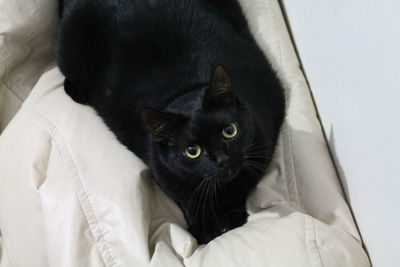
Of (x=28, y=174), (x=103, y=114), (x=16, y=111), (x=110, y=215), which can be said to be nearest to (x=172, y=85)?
(x=103, y=114)

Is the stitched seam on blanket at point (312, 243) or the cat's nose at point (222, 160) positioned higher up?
the cat's nose at point (222, 160)

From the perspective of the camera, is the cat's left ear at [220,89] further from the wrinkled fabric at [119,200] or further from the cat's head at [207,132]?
the wrinkled fabric at [119,200]

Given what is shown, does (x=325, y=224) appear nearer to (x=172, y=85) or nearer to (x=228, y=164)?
(x=228, y=164)

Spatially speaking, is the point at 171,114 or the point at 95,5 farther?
the point at 95,5

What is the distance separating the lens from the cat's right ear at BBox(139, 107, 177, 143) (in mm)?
894

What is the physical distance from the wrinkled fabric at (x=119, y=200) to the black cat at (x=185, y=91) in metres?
0.06

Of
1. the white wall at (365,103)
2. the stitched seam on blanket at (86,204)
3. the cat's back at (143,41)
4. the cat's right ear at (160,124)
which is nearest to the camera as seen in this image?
the white wall at (365,103)

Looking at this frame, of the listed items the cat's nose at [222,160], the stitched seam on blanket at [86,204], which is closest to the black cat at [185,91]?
the cat's nose at [222,160]

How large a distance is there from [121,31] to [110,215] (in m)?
0.54

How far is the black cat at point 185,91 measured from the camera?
3.08ft

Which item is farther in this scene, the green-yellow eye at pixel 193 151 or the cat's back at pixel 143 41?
the cat's back at pixel 143 41

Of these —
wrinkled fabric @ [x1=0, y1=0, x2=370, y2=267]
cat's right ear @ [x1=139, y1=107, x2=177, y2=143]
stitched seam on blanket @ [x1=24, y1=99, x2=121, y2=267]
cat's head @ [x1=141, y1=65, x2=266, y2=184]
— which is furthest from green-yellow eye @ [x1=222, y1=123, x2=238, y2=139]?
stitched seam on blanket @ [x1=24, y1=99, x2=121, y2=267]

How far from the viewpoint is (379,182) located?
2.77ft

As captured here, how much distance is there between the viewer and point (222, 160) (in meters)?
0.90
